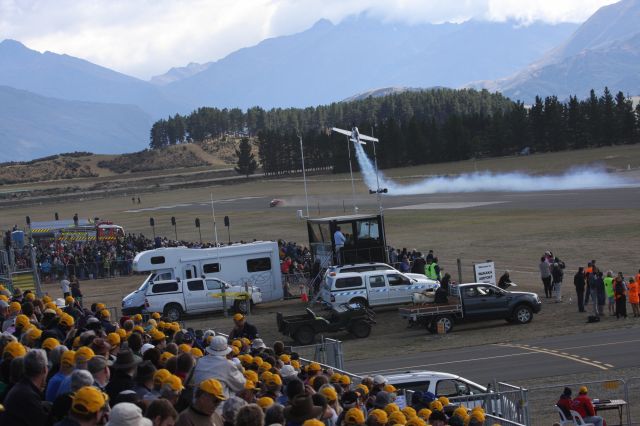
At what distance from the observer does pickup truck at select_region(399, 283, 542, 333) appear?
87.9 feet

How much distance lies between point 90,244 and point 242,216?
97.4 feet

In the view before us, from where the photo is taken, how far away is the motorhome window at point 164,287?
1256 inches

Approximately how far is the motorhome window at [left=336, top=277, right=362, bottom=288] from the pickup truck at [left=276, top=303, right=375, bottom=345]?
143 centimetres

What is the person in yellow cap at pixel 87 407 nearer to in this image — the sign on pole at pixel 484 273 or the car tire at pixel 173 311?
the sign on pole at pixel 484 273

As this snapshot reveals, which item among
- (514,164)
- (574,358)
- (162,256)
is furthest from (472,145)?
(574,358)

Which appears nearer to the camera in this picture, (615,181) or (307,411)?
(307,411)

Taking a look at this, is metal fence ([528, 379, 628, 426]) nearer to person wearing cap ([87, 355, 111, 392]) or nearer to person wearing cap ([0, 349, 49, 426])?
person wearing cap ([87, 355, 111, 392])

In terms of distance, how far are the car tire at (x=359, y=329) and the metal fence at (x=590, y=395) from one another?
9.38 metres

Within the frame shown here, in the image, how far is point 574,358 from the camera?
21.6 meters

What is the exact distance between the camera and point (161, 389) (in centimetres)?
891

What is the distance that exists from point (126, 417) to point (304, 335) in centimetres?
1978

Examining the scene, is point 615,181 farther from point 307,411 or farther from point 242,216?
point 307,411

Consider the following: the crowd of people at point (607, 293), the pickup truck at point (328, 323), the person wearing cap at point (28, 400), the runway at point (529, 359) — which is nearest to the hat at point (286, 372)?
the person wearing cap at point (28, 400)

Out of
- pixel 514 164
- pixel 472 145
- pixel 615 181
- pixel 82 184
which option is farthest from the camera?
pixel 82 184
